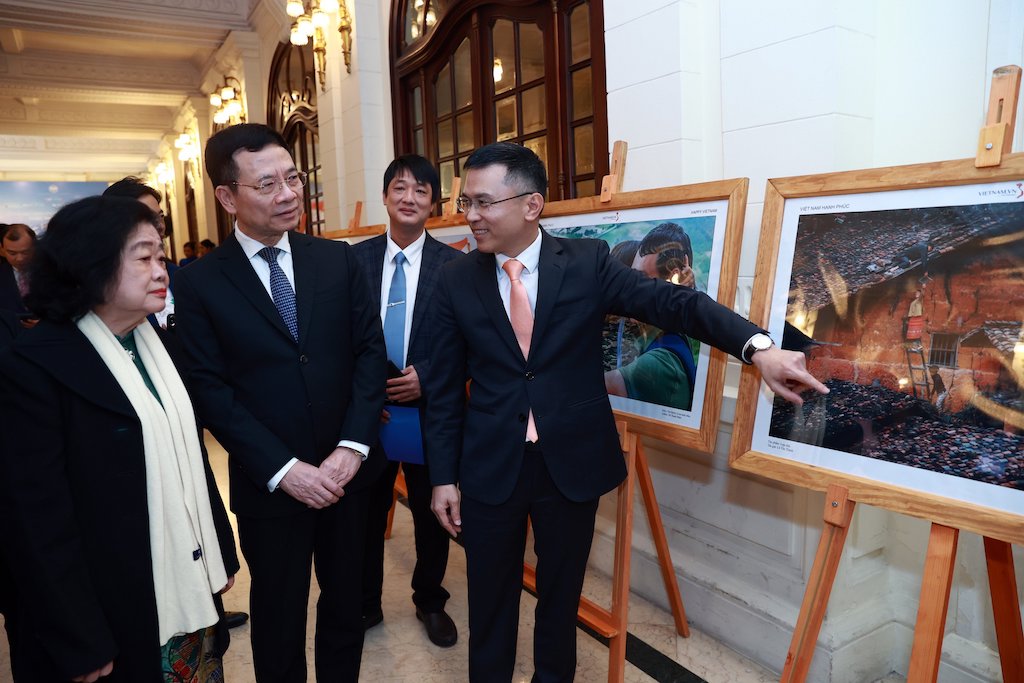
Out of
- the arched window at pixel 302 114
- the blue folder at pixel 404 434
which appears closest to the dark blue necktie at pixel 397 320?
the blue folder at pixel 404 434

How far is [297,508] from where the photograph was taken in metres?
1.81

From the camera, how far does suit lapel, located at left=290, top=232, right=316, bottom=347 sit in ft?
5.90

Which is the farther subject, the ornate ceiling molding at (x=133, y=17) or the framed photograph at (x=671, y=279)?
the ornate ceiling molding at (x=133, y=17)

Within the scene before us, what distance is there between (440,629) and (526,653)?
0.36 metres

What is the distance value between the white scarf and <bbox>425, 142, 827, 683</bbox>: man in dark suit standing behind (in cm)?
60

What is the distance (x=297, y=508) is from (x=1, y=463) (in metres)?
0.68

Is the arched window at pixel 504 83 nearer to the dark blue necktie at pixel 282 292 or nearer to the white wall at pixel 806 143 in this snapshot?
the white wall at pixel 806 143

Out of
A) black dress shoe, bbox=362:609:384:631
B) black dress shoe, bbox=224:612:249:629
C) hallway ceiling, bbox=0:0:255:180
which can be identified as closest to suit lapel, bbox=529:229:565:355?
black dress shoe, bbox=362:609:384:631

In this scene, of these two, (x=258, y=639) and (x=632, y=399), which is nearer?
(x=258, y=639)

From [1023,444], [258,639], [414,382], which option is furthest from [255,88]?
[1023,444]

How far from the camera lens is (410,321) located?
245 cm

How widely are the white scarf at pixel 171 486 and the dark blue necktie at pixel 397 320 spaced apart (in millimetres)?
937

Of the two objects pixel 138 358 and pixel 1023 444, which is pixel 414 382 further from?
pixel 1023 444

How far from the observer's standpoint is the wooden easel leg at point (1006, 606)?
1544 mm
